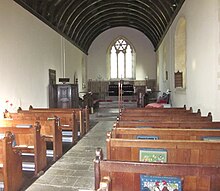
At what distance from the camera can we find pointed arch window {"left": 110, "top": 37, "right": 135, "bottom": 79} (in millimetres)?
14859

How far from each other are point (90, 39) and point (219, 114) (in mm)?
11350

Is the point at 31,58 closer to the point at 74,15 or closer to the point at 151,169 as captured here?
the point at 74,15

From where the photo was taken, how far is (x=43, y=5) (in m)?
7.06

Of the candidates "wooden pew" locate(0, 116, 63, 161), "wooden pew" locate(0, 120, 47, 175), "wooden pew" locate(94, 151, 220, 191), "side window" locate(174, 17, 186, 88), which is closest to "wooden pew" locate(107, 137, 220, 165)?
"wooden pew" locate(94, 151, 220, 191)

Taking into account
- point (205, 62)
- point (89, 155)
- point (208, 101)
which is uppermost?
point (205, 62)

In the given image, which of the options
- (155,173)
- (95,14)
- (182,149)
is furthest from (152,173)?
(95,14)

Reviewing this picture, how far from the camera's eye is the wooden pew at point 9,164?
8.09 ft

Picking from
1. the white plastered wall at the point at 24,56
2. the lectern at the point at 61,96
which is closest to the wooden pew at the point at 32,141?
the white plastered wall at the point at 24,56

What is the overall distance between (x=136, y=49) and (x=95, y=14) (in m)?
4.71

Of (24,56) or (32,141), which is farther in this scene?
Result: (24,56)

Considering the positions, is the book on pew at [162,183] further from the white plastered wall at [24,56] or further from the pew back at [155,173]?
the white plastered wall at [24,56]

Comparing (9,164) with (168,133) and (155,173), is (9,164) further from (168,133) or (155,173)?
(155,173)

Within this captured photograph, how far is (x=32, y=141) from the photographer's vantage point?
10.7 ft

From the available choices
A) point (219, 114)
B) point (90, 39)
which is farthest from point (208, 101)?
point (90, 39)
